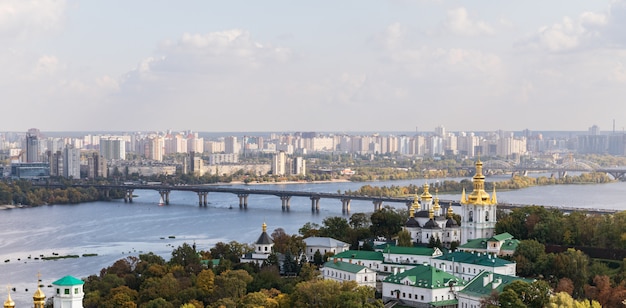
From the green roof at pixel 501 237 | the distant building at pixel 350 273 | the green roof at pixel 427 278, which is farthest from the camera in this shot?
the green roof at pixel 501 237

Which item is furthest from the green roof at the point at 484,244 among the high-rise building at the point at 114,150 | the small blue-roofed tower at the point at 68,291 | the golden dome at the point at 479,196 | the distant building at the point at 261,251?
the high-rise building at the point at 114,150

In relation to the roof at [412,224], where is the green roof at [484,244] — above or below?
below

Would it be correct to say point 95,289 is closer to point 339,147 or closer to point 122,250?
point 122,250

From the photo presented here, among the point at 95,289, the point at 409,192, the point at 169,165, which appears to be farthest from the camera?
the point at 169,165

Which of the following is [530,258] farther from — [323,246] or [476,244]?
[323,246]

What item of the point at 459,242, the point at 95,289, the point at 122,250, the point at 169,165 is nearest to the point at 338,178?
the point at 169,165

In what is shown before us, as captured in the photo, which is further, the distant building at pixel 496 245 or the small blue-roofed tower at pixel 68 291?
the distant building at pixel 496 245

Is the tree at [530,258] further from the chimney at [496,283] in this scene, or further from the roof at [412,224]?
the roof at [412,224]
